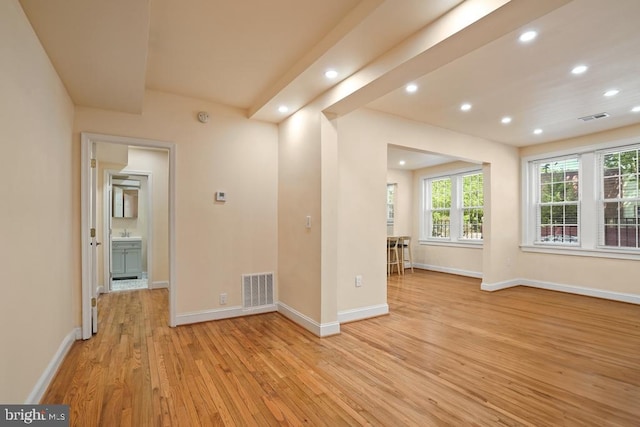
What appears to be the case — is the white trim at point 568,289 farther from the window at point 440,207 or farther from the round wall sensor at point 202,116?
the round wall sensor at point 202,116

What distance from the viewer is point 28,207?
6.77 feet

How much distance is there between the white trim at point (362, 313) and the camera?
12.7 feet

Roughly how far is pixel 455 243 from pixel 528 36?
219 inches

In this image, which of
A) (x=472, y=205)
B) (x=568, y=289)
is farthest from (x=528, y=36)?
(x=472, y=205)

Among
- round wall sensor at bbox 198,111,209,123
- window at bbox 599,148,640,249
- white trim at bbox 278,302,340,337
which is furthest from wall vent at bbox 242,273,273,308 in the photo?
window at bbox 599,148,640,249

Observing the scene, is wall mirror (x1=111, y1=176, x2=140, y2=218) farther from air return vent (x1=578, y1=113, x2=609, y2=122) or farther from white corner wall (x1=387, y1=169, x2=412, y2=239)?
air return vent (x1=578, y1=113, x2=609, y2=122)

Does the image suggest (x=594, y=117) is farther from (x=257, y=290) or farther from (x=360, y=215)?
(x=257, y=290)

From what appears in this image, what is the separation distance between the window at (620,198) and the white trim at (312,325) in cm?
494

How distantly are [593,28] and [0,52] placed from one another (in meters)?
3.85

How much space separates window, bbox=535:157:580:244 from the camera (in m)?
5.70

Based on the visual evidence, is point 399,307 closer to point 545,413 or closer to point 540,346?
point 540,346

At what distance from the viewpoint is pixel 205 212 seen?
3.93m

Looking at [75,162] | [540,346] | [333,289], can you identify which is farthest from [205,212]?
[540,346]

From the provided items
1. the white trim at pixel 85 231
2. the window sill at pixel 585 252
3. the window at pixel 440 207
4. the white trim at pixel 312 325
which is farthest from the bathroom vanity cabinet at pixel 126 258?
the window sill at pixel 585 252
